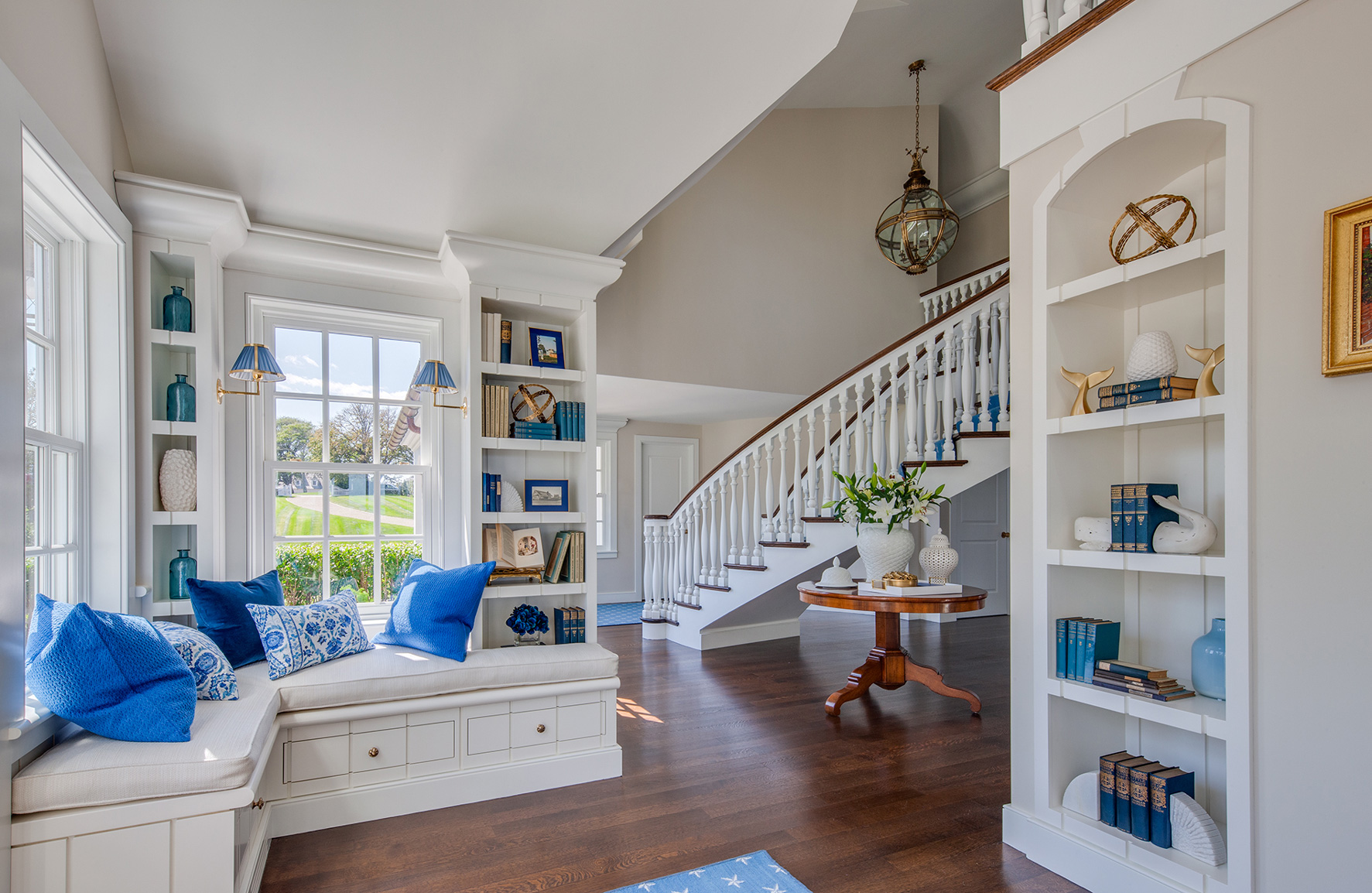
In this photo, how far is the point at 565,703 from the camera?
3182 millimetres

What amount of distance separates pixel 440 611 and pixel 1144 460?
2.73m

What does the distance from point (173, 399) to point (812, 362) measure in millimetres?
4827

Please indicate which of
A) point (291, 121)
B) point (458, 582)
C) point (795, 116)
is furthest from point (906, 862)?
point (795, 116)

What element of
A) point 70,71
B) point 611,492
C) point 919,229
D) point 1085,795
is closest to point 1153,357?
point 1085,795

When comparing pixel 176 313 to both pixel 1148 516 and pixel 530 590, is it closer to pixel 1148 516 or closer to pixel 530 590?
pixel 530 590

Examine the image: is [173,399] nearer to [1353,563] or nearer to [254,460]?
[254,460]

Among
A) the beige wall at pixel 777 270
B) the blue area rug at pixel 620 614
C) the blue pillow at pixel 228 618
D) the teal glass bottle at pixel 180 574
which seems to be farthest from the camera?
the blue area rug at pixel 620 614

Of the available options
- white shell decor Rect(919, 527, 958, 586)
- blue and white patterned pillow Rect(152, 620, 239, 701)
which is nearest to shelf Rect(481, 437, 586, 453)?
blue and white patterned pillow Rect(152, 620, 239, 701)

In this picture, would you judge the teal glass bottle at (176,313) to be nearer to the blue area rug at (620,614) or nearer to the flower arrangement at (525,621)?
the flower arrangement at (525,621)

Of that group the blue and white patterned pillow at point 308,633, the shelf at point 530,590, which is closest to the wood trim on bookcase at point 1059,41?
the shelf at point 530,590

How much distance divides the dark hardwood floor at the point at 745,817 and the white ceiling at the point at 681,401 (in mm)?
2573

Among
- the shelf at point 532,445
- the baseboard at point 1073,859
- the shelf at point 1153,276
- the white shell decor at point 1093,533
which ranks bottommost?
the baseboard at point 1073,859

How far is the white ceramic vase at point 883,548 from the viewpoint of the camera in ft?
13.2

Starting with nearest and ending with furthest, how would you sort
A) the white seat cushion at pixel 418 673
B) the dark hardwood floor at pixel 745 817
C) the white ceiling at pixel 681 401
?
the dark hardwood floor at pixel 745 817 < the white seat cushion at pixel 418 673 < the white ceiling at pixel 681 401
